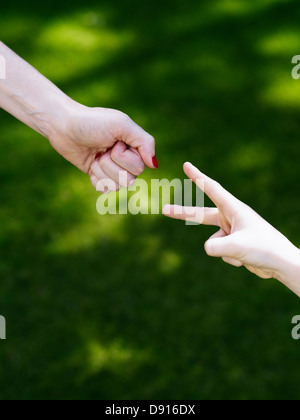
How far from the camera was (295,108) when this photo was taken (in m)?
4.69

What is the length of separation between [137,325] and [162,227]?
2.39 ft

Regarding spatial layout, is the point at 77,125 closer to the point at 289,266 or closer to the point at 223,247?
the point at 223,247

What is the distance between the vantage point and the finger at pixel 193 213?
2059mm

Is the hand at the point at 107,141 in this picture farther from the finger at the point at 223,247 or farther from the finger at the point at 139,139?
the finger at the point at 223,247

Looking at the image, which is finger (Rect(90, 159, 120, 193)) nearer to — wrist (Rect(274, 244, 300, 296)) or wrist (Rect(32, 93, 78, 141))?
wrist (Rect(32, 93, 78, 141))

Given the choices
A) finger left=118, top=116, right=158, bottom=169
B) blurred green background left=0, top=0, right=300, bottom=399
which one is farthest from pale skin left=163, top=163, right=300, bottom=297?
blurred green background left=0, top=0, right=300, bottom=399

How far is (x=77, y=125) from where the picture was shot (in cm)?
234

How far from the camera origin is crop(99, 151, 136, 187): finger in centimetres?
240

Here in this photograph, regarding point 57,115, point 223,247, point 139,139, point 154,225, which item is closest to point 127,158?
point 139,139

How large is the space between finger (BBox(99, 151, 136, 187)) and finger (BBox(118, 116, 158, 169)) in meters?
0.11

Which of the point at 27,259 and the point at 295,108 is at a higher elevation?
the point at 295,108

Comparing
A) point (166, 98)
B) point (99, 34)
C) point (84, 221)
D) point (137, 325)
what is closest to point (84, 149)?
point (137, 325)

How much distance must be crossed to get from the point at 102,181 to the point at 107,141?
183mm

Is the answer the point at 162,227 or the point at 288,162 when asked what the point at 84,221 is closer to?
the point at 162,227
